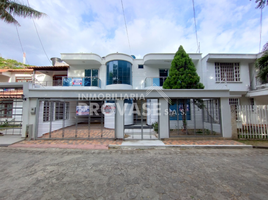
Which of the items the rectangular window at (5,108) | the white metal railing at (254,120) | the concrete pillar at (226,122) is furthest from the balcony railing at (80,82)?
the white metal railing at (254,120)

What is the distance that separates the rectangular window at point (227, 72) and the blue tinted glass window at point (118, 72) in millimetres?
8309

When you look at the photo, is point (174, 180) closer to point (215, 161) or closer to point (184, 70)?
point (215, 161)

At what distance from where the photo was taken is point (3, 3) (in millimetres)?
8219

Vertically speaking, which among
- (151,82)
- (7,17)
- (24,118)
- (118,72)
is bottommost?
(24,118)

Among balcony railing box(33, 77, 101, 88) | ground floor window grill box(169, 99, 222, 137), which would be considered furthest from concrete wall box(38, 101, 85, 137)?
ground floor window grill box(169, 99, 222, 137)

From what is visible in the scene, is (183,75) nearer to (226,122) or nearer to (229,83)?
(226,122)

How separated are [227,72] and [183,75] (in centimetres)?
692

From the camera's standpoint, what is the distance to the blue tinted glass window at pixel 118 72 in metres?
12.2

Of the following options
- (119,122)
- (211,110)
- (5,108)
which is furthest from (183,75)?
(5,108)

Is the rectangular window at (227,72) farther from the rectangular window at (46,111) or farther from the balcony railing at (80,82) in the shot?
the rectangular window at (46,111)

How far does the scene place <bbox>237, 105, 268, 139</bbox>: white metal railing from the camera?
726 centimetres

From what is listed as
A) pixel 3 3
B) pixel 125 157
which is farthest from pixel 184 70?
pixel 3 3

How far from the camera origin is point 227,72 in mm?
12219

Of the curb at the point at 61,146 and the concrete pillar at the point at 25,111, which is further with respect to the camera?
the concrete pillar at the point at 25,111
